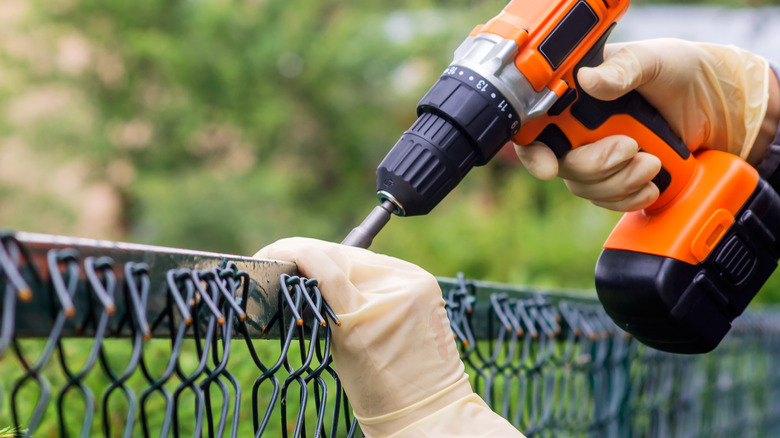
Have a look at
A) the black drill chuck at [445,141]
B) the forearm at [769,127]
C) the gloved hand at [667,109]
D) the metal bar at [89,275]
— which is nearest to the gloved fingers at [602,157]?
the gloved hand at [667,109]

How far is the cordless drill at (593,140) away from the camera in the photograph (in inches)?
57.0

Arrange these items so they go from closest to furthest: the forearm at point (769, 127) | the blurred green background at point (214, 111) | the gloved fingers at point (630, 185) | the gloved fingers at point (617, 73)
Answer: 1. the gloved fingers at point (617, 73)
2. the gloved fingers at point (630, 185)
3. the forearm at point (769, 127)
4. the blurred green background at point (214, 111)

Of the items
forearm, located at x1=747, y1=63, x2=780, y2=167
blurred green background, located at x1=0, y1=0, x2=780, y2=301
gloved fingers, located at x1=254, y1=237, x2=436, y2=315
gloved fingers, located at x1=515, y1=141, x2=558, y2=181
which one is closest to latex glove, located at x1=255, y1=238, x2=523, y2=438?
gloved fingers, located at x1=254, y1=237, x2=436, y2=315

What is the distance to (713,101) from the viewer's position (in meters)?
1.84

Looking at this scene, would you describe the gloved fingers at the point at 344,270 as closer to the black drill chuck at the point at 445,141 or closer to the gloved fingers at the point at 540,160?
the black drill chuck at the point at 445,141

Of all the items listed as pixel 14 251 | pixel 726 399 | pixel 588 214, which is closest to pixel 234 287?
pixel 14 251

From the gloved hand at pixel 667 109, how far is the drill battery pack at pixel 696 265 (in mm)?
107

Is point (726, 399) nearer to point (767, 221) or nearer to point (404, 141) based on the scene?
point (767, 221)

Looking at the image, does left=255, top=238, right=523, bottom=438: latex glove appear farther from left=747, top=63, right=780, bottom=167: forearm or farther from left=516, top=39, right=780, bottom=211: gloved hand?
left=747, top=63, right=780, bottom=167: forearm

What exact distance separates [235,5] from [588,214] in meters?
7.23

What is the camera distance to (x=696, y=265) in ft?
5.45

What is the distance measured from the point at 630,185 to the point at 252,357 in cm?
104

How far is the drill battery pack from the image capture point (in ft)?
5.39

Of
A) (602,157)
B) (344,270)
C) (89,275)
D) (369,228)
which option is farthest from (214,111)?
(89,275)
